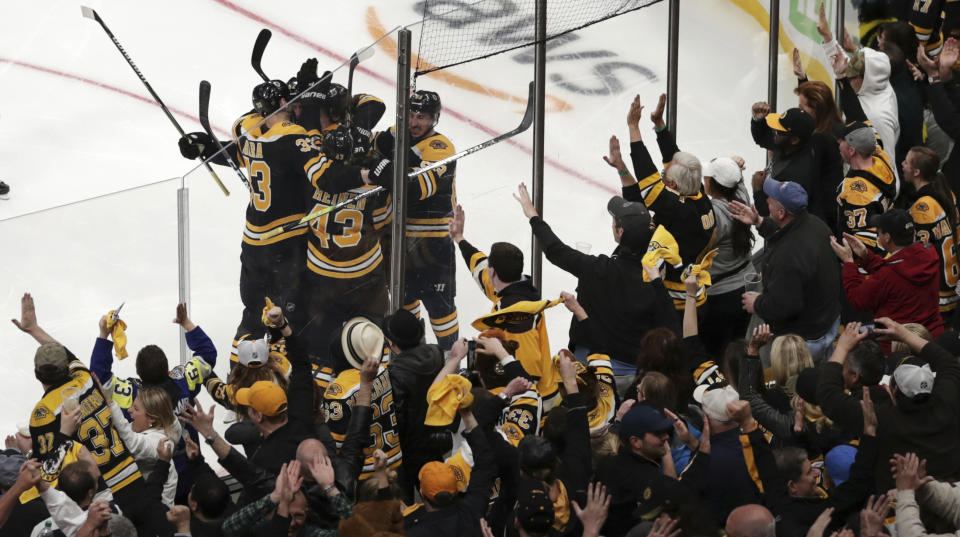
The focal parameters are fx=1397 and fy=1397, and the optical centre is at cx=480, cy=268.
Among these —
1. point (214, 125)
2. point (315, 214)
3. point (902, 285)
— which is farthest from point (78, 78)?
point (902, 285)

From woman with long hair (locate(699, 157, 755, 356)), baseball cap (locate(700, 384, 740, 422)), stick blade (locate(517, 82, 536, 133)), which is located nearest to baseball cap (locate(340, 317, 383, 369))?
baseball cap (locate(700, 384, 740, 422))

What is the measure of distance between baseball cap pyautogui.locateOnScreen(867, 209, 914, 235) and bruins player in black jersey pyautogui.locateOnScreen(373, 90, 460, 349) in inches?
64.8

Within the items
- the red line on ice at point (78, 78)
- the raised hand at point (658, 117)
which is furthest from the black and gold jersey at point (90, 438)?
the red line on ice at point (78, 78)

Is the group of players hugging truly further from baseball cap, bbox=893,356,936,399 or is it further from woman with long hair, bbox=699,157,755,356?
baseball cap, bbox=893,356,936,399

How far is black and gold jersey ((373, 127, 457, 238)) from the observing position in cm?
528

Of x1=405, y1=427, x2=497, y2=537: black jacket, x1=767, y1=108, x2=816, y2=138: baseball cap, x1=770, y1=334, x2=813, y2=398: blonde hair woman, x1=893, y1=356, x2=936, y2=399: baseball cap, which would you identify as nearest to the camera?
x1=405, y1=427, x2=497, y2=537: black jacket

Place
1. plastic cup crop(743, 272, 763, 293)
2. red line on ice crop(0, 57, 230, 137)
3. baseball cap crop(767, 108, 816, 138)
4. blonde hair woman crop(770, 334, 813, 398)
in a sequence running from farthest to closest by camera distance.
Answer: red line on ice crop(0, 57, 230, 137)
baseball cap crop(767, 108, 816, 138)
plastic cup crop(743, 272, 763, 293)
blonde hair woman crop(770, 334, 813, 398)

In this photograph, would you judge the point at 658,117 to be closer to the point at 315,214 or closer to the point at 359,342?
the point at 315,214

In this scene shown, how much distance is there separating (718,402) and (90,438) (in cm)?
203

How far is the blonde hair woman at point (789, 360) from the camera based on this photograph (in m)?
4.80

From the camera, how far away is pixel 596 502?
3875 mm

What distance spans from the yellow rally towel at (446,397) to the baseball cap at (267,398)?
474mm

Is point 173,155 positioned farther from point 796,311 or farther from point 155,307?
point 796,311

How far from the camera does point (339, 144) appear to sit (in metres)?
5.20
